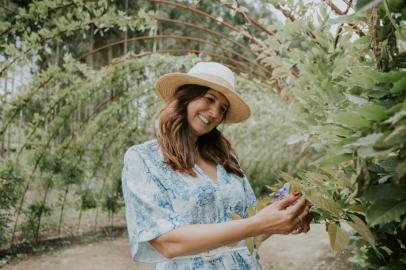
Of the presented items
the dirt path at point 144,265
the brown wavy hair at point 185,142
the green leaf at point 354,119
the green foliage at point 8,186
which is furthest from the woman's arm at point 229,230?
the green foliage at point 8,186

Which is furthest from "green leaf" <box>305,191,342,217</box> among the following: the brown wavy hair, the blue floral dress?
the brown wavy hair

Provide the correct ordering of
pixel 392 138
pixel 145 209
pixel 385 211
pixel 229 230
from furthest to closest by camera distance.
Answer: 1. pixel 145 209
2. pixel 229 230
3. pixel 385 211
4. pixel 392 138

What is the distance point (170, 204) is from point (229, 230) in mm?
403

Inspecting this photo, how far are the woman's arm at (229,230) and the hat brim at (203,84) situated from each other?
732 mm

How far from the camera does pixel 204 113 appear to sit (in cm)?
177

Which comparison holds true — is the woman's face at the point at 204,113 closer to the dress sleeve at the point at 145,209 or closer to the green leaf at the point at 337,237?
the dress sleeve at the point at 145,209

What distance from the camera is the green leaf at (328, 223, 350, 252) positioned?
86 cm

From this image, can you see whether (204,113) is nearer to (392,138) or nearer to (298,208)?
(298,208)

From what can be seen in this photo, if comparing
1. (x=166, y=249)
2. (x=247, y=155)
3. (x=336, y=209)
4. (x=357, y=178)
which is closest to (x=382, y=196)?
(x=357, y=178)

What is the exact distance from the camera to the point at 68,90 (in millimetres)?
6113

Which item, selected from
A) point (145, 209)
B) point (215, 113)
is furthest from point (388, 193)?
point (215, 113)

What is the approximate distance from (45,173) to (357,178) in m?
6.95

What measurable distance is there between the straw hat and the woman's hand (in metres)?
0.80

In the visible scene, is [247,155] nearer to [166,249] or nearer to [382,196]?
[166,249]
